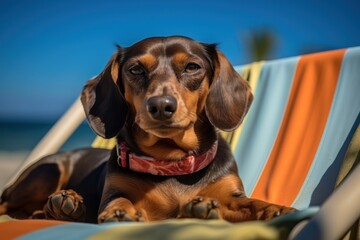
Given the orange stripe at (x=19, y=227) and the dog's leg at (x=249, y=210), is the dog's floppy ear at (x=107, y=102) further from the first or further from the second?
the orange stripe at (x=19, y=227)

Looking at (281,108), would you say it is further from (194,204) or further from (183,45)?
(194,204)

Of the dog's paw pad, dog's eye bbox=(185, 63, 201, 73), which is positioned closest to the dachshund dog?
dog's eye bbox=(185, 63, 201, 73)

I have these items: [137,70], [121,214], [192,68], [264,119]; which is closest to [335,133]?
[264,119]

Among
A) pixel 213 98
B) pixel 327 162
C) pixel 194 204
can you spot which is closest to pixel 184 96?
pixel 213 98

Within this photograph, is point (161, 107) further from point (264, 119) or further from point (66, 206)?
point (264, 119)

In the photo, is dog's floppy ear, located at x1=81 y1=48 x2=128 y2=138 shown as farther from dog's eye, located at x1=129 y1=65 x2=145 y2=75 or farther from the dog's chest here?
the dog's chest

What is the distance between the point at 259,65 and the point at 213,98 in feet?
4.20

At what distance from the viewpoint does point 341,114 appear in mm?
2846

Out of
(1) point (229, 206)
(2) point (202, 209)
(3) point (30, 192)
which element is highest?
(2) point (202, 209)

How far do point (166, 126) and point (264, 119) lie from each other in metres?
1.29

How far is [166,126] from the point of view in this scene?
2.15 meters

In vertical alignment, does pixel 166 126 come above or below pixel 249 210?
above

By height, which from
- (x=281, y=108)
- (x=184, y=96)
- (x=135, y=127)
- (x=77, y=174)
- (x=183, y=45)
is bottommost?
(x=77, y=174)

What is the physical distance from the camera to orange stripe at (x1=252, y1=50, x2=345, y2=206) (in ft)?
9.04
